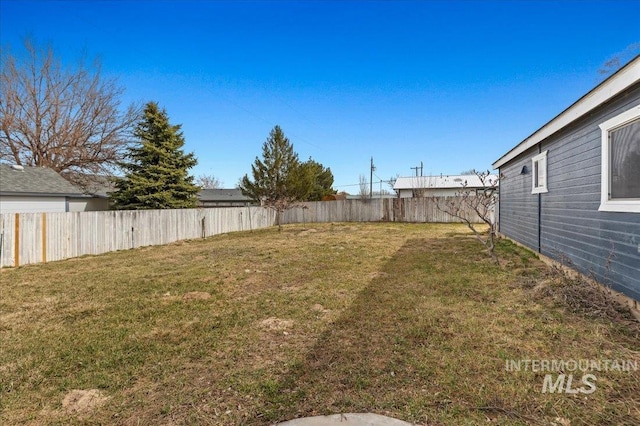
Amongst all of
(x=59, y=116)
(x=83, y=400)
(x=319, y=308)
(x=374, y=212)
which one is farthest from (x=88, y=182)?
(x=83, y=400)

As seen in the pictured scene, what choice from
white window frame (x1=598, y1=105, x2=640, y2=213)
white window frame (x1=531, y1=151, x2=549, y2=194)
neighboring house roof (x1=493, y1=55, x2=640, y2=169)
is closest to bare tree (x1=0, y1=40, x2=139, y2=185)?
white window frame (x1=531, y1=151, x2=549, y2=194)

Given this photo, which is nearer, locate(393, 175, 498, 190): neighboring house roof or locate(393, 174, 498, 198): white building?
locate(393, 174, 498, 198): white building

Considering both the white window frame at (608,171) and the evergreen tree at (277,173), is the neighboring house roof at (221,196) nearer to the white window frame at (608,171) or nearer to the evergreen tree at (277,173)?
the evergreen tree at (277,173)

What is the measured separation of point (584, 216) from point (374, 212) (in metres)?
15.7

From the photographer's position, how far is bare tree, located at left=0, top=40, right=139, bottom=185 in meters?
17.3

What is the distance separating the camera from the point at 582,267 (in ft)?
15.0

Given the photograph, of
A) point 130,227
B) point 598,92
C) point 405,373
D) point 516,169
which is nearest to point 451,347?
point 405,373

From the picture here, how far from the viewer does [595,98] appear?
3918mm

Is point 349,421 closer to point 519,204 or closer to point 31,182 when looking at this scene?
point 519,204

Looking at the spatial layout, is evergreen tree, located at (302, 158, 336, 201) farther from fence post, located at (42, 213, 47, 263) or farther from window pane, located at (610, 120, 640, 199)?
window pane, located at (610, 120, 640, 199)

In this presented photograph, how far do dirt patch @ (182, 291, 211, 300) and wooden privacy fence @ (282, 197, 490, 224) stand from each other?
513 inches

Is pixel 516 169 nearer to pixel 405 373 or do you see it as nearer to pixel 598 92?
pixel 598 92

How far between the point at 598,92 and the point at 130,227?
39.8 feet

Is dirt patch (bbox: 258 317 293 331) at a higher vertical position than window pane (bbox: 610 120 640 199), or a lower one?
lower
